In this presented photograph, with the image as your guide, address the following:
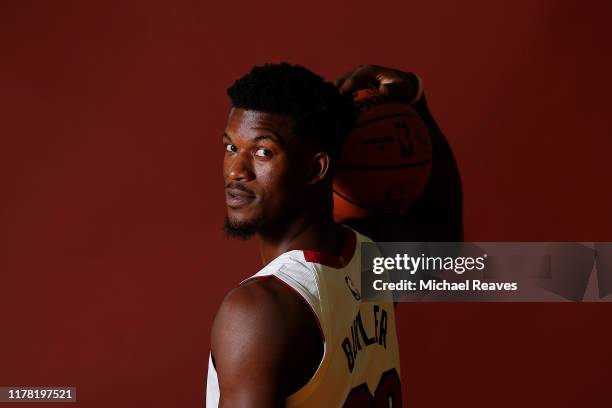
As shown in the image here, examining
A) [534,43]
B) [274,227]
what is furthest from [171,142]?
[274,227]

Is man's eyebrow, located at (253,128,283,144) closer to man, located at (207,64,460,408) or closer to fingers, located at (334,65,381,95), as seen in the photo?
man, located at (207,64,460,408)

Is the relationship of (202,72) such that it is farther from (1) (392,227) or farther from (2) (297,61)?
(1) (392,227)

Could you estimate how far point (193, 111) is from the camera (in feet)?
7.45

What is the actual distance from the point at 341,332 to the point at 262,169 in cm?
21

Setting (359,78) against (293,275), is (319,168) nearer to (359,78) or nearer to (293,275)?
(293,275)

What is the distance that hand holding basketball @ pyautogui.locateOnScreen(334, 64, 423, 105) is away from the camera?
51.2 inches

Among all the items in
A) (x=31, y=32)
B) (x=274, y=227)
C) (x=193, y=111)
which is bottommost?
(x=274, y=227)

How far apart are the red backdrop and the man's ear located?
122 cm

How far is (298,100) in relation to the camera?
1.00 meters

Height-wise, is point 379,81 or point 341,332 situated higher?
point 379,81

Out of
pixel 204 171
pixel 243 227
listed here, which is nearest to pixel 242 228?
pixel 243 227

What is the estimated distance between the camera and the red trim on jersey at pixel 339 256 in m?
0.97

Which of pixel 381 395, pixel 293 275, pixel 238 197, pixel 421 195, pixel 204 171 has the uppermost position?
pixel 204 171

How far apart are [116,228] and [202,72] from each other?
0.49 meters
